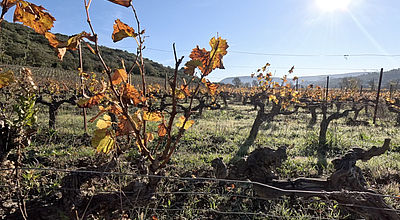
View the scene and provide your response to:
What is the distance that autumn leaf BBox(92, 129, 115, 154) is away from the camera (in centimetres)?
108

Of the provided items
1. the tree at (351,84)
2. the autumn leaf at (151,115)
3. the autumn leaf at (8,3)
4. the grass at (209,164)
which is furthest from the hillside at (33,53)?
the tree at (351,84)

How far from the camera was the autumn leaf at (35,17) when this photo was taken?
781mm

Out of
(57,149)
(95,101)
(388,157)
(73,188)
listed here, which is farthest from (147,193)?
(388,157)

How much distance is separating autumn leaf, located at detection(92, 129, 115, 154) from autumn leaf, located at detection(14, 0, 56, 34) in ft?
1.79

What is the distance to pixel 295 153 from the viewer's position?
211 inches

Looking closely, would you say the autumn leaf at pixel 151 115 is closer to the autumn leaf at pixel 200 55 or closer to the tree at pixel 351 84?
the autumn leaf at pixel 200 55

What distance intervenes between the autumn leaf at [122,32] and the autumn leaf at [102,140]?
526 mm

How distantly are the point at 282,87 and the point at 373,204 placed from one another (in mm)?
9527

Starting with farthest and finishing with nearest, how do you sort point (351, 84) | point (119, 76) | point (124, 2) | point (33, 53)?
point (351, 84) < point (33, 53) < point (119, 76) < point (124, 2)

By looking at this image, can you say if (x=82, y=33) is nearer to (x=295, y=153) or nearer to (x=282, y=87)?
(x=295, y=153)

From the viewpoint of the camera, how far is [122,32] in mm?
820

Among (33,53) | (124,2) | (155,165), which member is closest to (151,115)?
(155,165)

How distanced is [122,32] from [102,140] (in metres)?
0.60

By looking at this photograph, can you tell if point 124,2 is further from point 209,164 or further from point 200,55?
point 209,164
